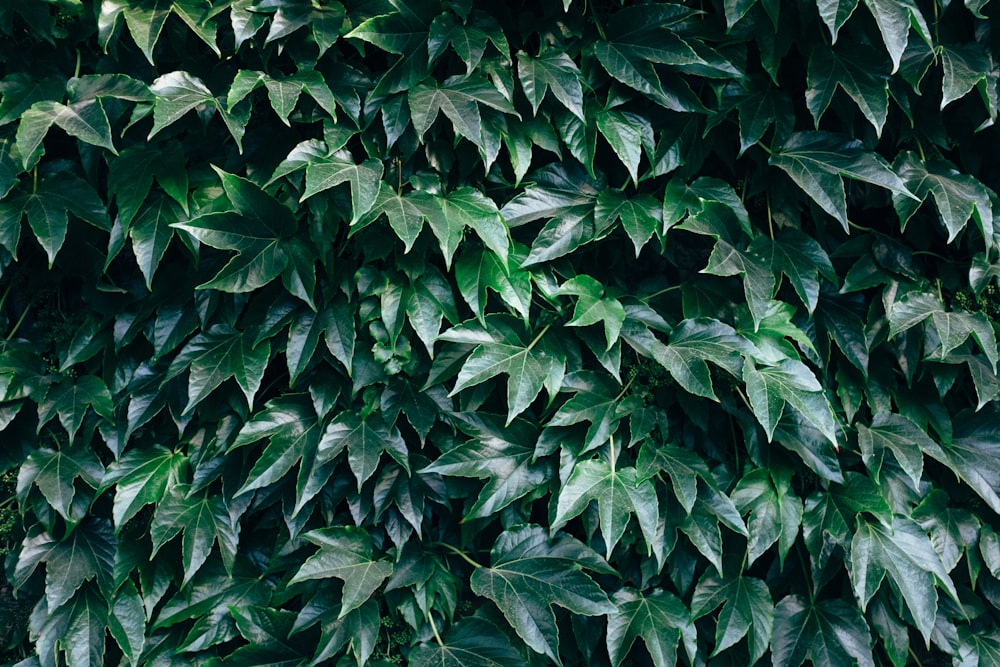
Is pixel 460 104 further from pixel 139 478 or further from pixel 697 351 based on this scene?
pixel 139 478

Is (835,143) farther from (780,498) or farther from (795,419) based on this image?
(780,498)

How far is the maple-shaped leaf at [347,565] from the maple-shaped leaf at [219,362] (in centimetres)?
37

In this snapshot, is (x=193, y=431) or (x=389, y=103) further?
(x=193, y=431)

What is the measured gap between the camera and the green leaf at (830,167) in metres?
1.80

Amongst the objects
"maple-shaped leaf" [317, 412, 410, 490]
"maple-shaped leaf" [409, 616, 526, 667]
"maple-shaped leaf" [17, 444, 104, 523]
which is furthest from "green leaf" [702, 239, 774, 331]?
"maple-shaped leaf" [17, 444, 104, 523]

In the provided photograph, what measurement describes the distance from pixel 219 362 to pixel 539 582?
895 mm

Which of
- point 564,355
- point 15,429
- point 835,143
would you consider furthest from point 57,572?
point 835,143

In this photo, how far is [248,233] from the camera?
1.78m

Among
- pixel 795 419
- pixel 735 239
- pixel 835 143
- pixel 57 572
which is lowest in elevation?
pixel 57 572

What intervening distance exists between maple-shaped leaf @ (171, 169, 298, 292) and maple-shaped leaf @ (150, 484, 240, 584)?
0.55m

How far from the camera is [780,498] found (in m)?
1.89

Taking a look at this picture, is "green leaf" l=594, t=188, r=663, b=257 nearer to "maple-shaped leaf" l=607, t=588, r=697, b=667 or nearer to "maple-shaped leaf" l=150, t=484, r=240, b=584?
"maple-shaped leaf" l=607, t=588, r=697, b=667

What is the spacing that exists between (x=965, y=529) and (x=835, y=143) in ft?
3.31

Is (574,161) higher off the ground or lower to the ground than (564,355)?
higher
